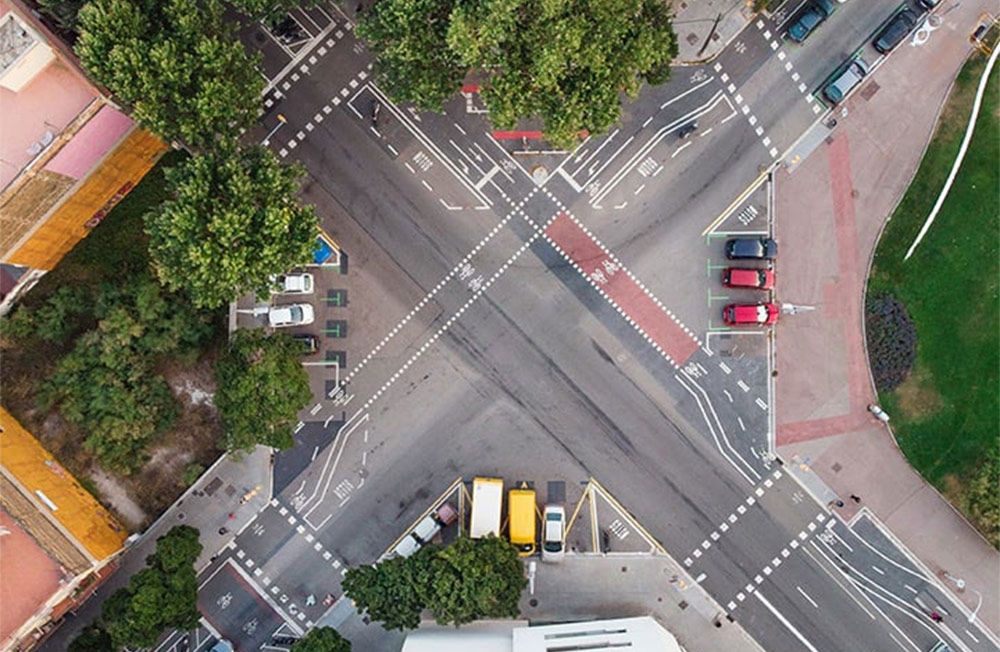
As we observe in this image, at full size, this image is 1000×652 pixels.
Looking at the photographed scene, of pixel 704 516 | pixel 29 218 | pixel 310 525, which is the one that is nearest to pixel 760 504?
pixel 704 516

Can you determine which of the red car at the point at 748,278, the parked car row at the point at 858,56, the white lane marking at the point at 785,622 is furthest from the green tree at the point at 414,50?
the white lane marking at the point at 785,622

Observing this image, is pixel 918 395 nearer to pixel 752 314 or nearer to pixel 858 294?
→ pixel 858 294

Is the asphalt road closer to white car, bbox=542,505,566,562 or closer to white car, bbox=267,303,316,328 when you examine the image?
white car, bbox=542,505,566,562

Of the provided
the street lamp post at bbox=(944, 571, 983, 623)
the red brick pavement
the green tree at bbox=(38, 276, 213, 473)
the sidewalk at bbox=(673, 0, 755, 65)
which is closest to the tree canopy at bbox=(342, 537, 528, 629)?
the red brick pavement

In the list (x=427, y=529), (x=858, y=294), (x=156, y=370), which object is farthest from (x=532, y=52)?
(x=156, y=370)

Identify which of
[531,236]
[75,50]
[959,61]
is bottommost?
[959,61]

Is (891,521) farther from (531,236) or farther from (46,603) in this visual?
(46,603)

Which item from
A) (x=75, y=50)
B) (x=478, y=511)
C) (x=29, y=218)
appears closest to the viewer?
(x=75, y=50)
